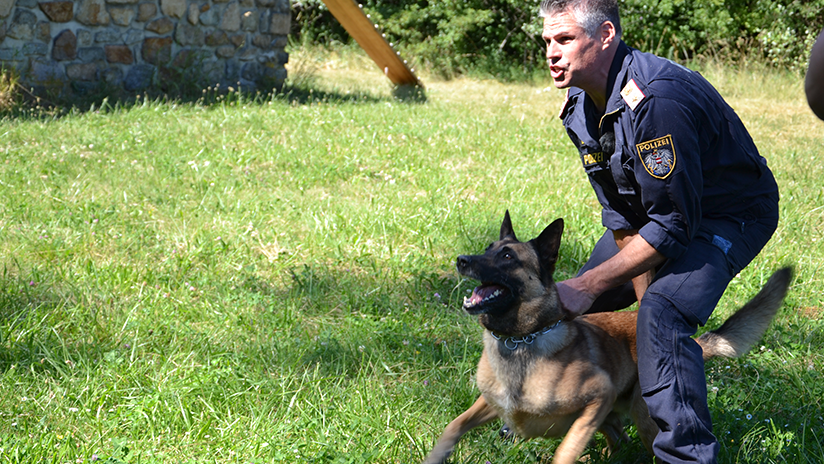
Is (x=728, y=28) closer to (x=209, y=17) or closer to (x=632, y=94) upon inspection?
(x=209, y=17)

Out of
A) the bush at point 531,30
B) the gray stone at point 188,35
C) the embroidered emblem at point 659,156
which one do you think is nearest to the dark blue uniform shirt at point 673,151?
the embroidered emblem at point 659,156

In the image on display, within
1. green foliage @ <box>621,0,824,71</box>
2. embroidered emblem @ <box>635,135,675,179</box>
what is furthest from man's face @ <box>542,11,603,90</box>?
green foliage @ <box>621,0,824,71</box>

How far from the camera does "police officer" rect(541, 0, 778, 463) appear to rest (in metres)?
2.37

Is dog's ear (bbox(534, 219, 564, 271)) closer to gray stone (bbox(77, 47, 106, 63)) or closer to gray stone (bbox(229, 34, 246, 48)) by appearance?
gray stone (bbox(77, 47, 106, 63))

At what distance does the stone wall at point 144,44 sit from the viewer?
8.50 m

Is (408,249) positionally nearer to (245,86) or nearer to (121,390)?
(121,390)

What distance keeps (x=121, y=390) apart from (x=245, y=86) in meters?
8.36

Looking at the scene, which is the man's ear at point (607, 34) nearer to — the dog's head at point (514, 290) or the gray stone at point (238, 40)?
the dog's head at point (514, 290)

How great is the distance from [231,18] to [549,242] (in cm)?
919

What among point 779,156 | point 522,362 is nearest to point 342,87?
point 779,156

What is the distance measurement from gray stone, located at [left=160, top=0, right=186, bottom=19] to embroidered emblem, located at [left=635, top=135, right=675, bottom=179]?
9.05 m

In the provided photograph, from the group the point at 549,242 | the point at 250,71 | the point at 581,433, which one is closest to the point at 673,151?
the point at 549,242

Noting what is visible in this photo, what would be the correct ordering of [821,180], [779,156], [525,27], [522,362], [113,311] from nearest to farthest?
[522,362], [113,311], [821,180], [779,156], [525,27]

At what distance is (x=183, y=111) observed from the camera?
858cm
